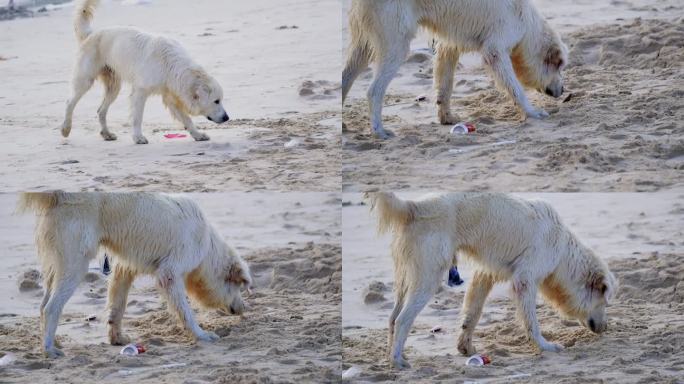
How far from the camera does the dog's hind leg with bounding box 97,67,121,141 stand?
11.8m

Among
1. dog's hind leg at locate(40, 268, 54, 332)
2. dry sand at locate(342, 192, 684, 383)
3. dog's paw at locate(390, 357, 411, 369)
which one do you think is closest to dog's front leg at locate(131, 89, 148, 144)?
dry sand at locate(342, 192, 684, 383)

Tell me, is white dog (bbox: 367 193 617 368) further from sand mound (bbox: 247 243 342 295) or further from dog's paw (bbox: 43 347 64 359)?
dog's paw (bbox: 43 347 64 359)

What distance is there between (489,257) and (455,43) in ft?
7.56

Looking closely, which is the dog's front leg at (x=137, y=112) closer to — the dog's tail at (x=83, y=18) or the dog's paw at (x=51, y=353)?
the dog's tail at (x=83, y=18)

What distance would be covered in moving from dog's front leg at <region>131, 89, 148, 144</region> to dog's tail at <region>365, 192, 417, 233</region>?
2888 millimetres

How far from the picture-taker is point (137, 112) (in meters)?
11.6

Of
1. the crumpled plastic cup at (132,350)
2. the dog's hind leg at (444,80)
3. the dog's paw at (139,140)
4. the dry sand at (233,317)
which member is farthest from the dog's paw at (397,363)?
the dog's paw at (139,140)

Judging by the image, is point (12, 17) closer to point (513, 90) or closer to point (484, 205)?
point (513, 90)

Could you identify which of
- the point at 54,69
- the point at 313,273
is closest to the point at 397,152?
the point at 313,273

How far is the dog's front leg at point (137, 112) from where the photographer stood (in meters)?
11.6

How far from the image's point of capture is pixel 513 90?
1136 centimetres

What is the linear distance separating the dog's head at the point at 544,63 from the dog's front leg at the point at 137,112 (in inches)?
122

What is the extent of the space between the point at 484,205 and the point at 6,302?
401 centimetres

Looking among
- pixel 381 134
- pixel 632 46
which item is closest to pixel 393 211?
pixel 381 134
